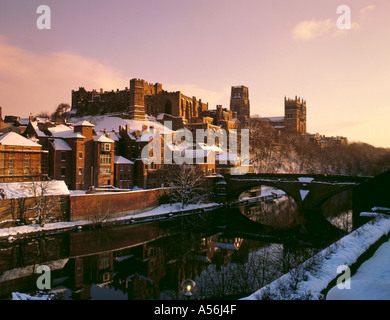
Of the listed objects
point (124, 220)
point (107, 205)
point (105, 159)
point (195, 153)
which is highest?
point (195, 153)

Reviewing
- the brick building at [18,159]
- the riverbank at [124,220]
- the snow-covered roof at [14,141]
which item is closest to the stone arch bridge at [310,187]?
the riverbank at [124,220]

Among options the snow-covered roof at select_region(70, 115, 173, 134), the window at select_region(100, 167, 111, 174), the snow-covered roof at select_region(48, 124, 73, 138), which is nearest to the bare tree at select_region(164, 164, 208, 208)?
the window at select_region(100, 167, 111, 174)

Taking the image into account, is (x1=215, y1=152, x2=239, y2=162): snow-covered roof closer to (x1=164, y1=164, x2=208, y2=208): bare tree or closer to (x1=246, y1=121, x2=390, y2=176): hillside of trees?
(x1=164, y1=164, x2=208, y2=208): bare tree

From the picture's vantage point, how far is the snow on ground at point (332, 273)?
6770 millimetres

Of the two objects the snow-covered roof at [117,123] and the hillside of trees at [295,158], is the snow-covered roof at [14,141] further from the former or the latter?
the hillside of trees at [295,158]

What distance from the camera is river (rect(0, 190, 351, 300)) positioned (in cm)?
1742

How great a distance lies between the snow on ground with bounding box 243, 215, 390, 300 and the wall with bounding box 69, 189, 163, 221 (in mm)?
27233

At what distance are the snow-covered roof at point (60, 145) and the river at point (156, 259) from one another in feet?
48.6

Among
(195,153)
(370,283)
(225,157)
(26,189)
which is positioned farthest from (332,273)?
(225,157)

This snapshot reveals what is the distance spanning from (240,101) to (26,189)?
103 m

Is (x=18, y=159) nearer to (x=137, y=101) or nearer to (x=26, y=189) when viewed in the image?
(x=26, y=189)

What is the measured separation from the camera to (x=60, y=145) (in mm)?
40062
